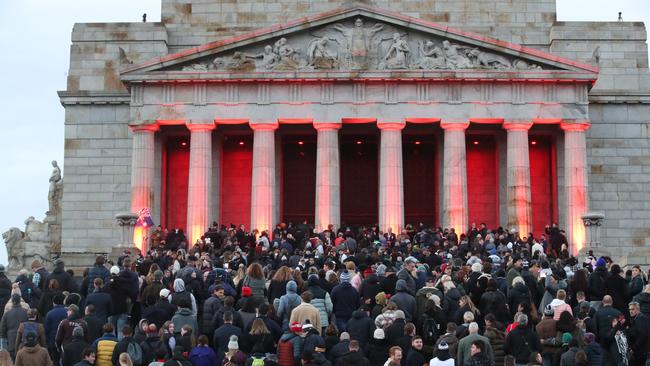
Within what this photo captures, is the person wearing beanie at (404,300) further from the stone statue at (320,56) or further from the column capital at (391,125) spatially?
the stone statue at (320,56)

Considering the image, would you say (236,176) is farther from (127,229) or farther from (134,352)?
(134,352)

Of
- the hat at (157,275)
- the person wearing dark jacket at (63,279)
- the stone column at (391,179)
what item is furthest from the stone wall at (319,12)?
the hat at (157,275)

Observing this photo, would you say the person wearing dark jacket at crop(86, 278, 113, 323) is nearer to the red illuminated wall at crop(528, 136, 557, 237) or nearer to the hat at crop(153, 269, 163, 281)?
the hat at crop(153, 269, 163, 281)

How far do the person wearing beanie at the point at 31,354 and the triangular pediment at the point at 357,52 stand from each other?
29189 mm

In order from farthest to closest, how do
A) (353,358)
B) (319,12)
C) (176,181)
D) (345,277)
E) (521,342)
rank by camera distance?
(319,12)
(176,181)
(345,277)
(521,342)
(353,358)

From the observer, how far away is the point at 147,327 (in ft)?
82.4

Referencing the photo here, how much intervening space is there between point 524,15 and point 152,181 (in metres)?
21.4

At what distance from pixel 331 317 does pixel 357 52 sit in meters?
25.7

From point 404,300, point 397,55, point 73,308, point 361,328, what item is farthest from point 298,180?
point 361,328

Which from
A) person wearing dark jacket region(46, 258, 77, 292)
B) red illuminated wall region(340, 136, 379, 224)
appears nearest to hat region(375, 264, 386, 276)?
person wearing dark jacket region(46, 258, 77, 292)

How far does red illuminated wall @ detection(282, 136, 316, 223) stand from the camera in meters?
58.2

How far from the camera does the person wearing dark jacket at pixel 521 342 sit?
24.2 metres

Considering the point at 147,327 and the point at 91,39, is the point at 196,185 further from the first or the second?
the point at 147,327

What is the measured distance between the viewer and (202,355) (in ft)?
78.7
